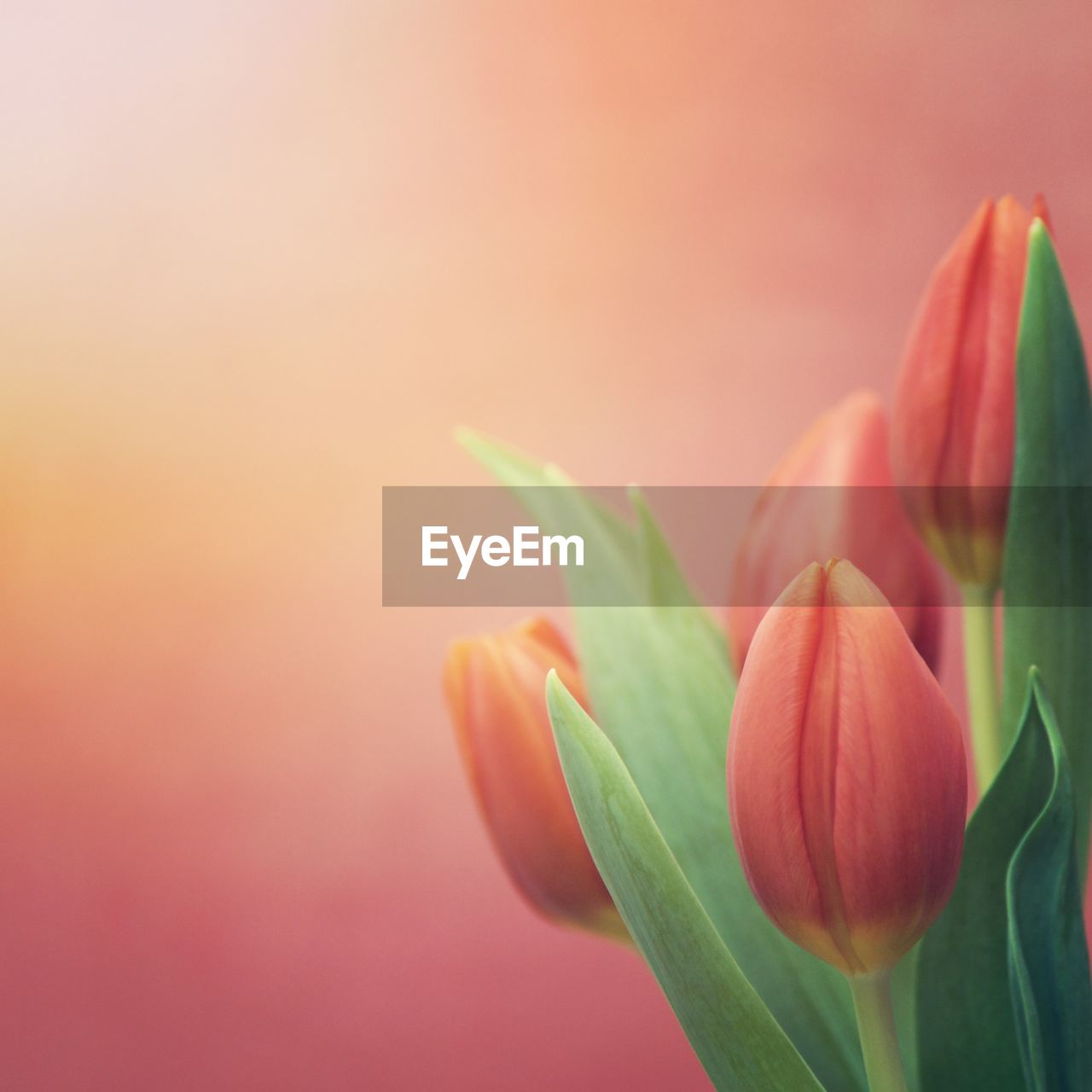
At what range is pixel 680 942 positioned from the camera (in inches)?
9.9

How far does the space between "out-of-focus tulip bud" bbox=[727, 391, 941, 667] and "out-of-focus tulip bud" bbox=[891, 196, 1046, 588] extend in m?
0.02

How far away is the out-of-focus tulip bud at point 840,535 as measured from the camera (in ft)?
1.07

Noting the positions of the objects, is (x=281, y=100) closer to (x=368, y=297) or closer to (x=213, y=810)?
(x=368, y=297)

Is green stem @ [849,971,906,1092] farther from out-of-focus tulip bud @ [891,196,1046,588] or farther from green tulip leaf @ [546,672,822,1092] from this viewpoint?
out-of-focus tulip bud @ [891,196,1046,588]

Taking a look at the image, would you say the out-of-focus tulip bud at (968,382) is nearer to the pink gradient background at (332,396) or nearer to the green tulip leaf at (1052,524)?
the green tulip leaf at (1052,524)

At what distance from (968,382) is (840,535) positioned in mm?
55

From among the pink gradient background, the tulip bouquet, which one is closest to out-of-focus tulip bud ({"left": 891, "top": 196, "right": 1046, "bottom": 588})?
the tulip bouquet

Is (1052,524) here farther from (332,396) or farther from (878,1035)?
(332,396)

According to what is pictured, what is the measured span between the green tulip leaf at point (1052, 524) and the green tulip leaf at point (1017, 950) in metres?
0.04

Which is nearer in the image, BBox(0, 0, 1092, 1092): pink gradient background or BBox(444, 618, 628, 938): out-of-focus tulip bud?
BBox(444, 618, 628, 938): out-of-focus tulip bud

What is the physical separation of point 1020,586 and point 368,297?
638 millimetres

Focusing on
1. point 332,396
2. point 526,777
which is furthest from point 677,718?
point 332,396

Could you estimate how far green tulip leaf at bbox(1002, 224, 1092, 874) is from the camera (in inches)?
11.2

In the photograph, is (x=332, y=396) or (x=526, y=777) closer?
(x=526, y=777)
